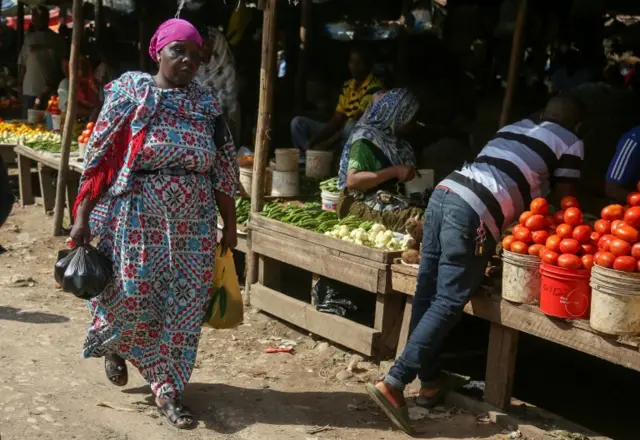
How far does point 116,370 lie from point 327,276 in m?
1.71

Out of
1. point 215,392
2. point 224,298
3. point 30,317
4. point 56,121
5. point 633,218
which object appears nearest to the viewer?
point 633,218

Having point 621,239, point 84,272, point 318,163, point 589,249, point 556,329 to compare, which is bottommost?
point 556,329

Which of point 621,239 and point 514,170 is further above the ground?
point 514,170

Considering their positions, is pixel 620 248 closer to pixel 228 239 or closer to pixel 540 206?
pixel 540 206

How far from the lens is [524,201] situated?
185 inches

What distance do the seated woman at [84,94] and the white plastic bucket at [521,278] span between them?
26.4 feet

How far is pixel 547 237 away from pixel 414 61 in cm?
712

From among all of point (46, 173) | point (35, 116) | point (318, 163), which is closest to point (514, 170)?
point (318, 163)

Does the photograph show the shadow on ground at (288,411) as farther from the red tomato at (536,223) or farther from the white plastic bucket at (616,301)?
the red tomato at (536,223)

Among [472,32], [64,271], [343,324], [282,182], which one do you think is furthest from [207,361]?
[472,32]

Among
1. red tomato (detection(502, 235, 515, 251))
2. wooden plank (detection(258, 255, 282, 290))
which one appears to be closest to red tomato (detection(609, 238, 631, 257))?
red tomato (detection(502, 235, 515, 251))

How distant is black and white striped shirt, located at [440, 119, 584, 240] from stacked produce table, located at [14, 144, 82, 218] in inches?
229

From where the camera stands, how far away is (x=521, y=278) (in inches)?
177

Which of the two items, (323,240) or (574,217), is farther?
(323,240)
